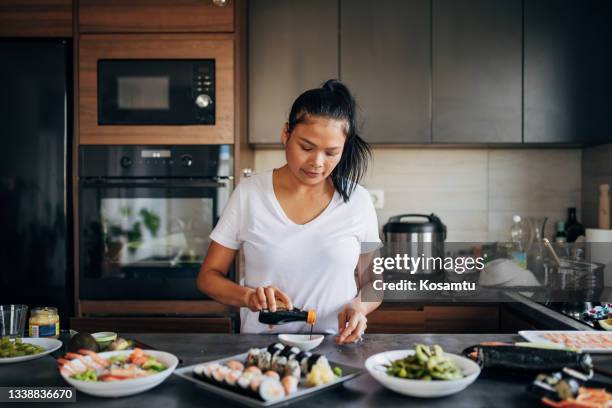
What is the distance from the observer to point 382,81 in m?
2.83

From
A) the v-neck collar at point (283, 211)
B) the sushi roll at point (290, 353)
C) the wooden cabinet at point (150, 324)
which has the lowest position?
the wooden cabinet at point (150, 324)

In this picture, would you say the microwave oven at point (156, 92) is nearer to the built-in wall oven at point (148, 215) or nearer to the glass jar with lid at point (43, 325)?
the built-in wall oven at point (148, 215)

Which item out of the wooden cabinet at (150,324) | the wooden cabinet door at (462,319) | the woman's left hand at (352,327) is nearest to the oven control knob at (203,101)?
the wooden cabinet at (150,324)

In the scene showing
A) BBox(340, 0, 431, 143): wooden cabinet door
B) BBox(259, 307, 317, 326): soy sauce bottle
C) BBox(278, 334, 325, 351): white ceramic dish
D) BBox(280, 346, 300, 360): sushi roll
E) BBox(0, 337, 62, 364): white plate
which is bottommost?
BBox(0, 337, 62, 364): white plate

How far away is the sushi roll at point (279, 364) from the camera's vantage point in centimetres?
110

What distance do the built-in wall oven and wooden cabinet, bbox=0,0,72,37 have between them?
1.82 ft

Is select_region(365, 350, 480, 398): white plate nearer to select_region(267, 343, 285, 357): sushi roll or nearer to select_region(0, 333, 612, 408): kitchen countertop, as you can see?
select_region(0, 333, 612, 408): kitchen countertop

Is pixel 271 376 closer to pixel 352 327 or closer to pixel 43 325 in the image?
pixel 352 327

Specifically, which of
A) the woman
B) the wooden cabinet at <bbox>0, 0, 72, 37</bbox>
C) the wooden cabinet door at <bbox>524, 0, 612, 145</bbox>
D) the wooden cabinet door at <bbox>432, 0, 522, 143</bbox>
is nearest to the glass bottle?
the wooden cabinet door at <bbox>524, 0, 612, 145</bbox>

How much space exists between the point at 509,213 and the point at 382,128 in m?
0.92

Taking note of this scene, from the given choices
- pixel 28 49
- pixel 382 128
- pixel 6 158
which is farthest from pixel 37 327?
pixel 382 128

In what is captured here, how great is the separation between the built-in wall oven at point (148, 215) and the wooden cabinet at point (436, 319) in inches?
32.2

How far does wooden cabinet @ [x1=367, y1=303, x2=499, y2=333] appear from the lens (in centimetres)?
251

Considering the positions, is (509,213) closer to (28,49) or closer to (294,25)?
(294,25)
